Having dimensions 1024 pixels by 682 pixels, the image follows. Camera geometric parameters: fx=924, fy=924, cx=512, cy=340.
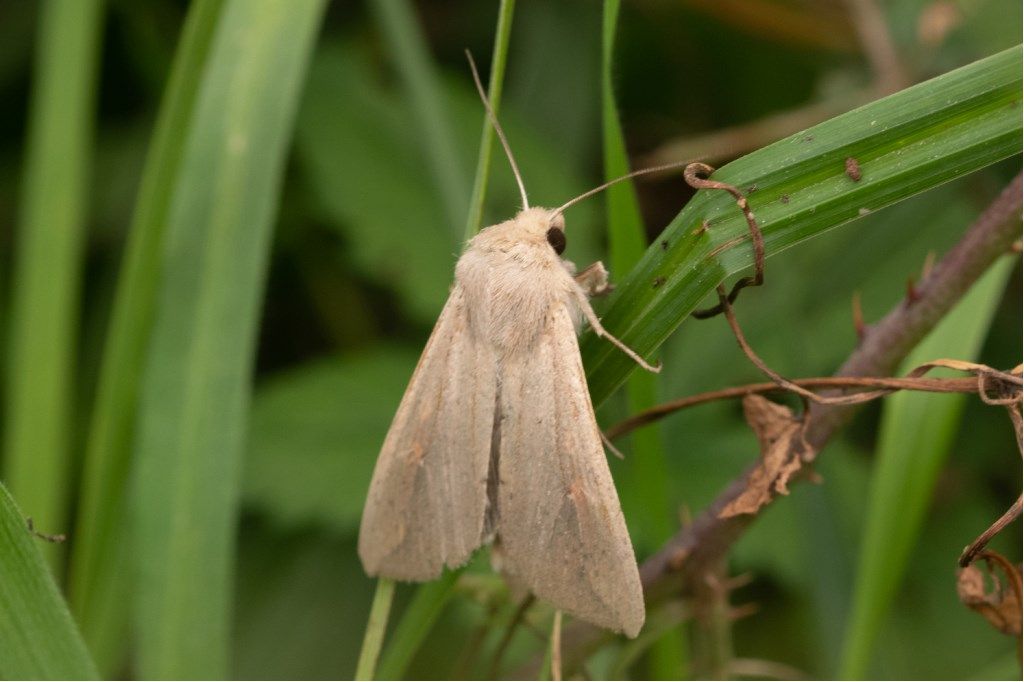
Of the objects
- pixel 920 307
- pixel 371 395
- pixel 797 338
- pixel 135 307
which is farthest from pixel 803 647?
pixel 135 307

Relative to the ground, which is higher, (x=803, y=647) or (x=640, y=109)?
(x=640, y=109)

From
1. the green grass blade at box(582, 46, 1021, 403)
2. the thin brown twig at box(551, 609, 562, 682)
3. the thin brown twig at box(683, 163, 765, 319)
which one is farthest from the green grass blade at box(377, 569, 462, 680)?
the thin brown twig at box(683, 163, 765, 319)

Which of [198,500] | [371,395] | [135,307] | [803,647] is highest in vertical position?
[135,307]

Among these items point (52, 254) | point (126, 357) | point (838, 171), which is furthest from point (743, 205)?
point (52, 254)

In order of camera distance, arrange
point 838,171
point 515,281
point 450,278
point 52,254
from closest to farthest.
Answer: point 838,171 → point 515,281 → point 52,254 → point 450,278

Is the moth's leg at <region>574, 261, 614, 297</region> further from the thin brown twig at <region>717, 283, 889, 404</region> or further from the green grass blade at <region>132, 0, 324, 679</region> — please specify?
the green grass blade at <region>132, 0, 324, 679</region>

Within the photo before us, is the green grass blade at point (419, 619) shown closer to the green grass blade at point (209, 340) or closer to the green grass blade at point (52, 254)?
the green grass blade at point (209, 340)

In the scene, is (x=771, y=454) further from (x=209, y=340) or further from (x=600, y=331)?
(x=209, y=340)

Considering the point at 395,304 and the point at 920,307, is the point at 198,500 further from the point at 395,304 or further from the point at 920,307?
the point at 395,304
